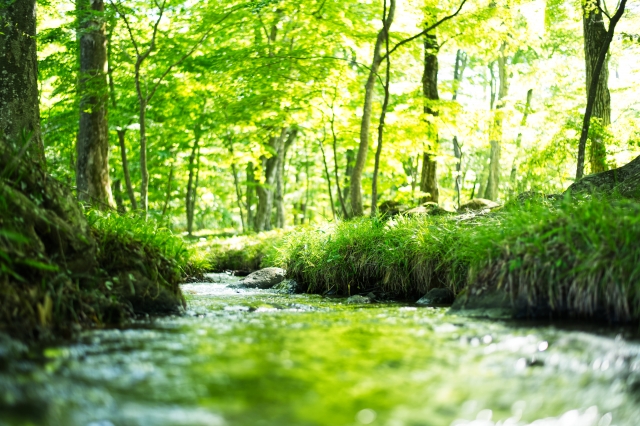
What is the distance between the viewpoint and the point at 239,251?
1427cm

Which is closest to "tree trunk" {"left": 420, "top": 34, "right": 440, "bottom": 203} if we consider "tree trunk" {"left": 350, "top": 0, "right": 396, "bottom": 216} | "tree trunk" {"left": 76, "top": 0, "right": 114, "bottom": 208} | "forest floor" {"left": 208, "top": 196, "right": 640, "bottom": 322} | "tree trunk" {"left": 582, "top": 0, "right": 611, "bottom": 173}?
"tree trunk" {"left": 350, "top": 0, "right": 396, "bottom": 216}

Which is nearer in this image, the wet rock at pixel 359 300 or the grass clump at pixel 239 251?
the wet rock at pixel 359 300

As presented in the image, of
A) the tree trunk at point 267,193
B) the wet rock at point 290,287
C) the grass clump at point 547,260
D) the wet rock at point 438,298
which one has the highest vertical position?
the tree trunk at point 267,193

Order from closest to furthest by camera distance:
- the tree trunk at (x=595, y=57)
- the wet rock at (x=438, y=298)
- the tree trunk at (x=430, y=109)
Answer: the wet rock at (x=438, y=298) → the tree trunk at (x=595, y=57) → the tree trunk at (x=430, y=109)

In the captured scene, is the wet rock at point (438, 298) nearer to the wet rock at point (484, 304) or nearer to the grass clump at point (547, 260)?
the grass clump at point (547, 260)

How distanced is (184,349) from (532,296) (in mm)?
2837

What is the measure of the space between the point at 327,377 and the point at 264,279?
7.03 m

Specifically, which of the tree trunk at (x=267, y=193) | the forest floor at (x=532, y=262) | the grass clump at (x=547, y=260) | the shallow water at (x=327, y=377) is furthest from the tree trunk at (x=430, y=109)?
the shallow water at (x=327, y=377)

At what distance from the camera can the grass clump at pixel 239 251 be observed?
1339cm

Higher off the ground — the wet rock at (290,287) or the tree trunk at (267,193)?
the tree trunk at (267,193)

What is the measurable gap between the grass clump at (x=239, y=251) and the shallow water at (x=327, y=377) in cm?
939

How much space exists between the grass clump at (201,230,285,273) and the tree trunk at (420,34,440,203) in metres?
4.34

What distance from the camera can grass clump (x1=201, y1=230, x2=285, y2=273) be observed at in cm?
1339

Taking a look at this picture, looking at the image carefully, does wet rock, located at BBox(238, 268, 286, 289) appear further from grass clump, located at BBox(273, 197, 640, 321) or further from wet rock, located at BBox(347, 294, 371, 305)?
grass clump, located at BBox(273, 197, 640, 321)
